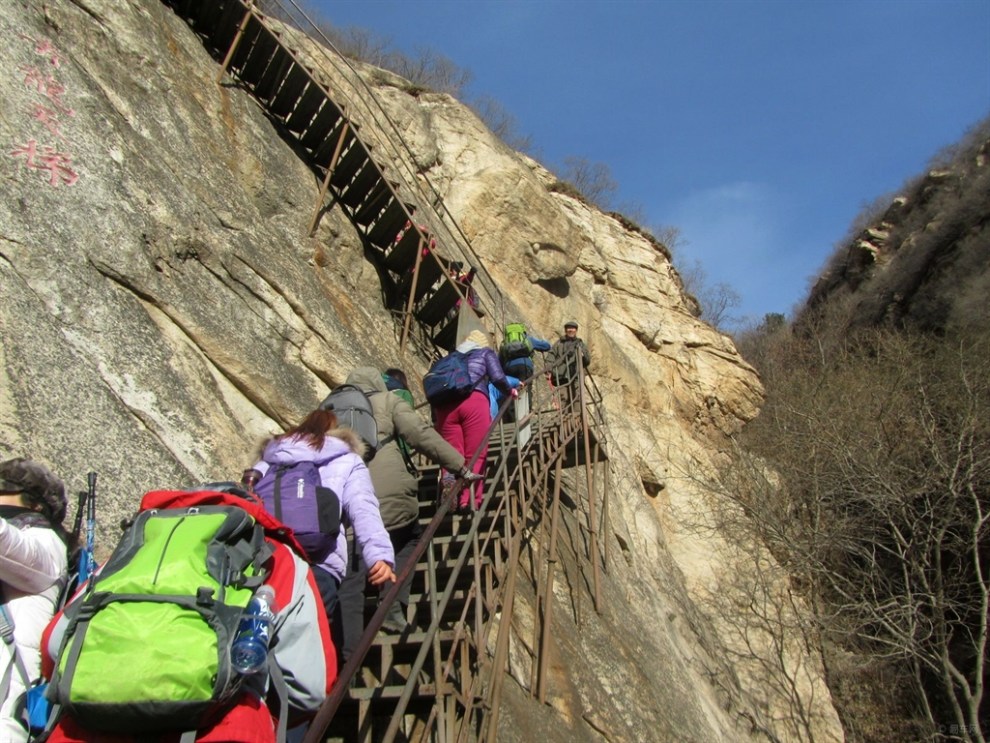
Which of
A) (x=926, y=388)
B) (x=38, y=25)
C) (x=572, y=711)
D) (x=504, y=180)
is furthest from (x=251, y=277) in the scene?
(x=926, y=388)

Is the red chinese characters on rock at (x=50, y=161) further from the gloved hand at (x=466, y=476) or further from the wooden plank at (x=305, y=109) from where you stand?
the wooden plank at (x=305, y=109)

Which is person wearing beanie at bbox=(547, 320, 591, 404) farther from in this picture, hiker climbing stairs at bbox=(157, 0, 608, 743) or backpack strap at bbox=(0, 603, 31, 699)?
backpack strap at bbox=(0, 603, 31, 699)

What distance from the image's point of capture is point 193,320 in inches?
258

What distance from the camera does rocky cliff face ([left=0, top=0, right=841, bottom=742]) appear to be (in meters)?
5.21

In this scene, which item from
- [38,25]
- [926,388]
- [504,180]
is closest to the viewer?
[38,25]

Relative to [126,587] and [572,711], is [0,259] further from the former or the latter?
[572,711]

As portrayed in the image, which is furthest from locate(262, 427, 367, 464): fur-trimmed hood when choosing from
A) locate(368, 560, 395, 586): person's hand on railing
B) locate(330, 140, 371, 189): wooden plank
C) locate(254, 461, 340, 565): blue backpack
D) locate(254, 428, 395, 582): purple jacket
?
locate(330, 140, 371, 189): wooden plank

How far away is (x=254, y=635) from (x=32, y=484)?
4.73 ft

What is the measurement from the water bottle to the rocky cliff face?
7.31 feet

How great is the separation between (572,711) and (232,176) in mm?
6345

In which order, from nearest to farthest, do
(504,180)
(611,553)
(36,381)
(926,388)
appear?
(36,381)
(611,553)
(504,180)
(926,388)

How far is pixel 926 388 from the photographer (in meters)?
17.6

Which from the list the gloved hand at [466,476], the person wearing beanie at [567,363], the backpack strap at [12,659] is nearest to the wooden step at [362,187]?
the person wearing beanie at [567,363]

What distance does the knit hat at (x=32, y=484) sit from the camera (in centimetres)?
335
